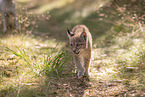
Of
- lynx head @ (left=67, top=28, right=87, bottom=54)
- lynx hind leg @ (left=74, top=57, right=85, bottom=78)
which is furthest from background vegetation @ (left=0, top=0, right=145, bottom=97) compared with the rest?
lynx head @ (left=67, top=28, right=87, bottom=54)

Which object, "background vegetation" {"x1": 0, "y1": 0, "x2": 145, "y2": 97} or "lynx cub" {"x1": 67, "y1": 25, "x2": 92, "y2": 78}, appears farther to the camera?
"lynx cub" {"x1": 67, "y1": 25, "x2": 92, "y2": 78}

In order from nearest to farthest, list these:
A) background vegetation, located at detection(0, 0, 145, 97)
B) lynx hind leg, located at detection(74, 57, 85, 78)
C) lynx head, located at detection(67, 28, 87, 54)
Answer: background vegetation, located at detection(0, 0, 145, 97) < lynx head, located at detection(67, 28, 87, 54) < lynx hind leg, located at detection(74, 57, 85, 78)

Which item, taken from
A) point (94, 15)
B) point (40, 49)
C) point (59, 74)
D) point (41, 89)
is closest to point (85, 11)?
point (94, 15)

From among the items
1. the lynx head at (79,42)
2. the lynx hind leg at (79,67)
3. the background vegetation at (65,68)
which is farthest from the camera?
the lynx hind leg at (79,67)

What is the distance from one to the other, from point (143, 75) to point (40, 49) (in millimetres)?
3059

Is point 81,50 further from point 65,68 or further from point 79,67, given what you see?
point 65,68

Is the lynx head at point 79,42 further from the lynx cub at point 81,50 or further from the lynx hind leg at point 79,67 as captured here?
the lynx hind leg at point 79,67

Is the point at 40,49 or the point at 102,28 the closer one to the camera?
the point at 40,49

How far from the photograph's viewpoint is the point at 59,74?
409 centimetres

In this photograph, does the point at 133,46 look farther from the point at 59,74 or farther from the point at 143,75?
the point at 59,74

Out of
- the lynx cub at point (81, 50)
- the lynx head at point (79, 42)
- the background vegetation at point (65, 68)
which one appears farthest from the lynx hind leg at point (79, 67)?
the lynx head at point (79, 42)

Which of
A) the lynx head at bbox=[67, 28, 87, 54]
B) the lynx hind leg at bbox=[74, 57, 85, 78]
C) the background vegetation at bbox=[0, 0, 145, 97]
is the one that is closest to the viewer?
the background vegetation at bbox=[0, 0, 145, 97]

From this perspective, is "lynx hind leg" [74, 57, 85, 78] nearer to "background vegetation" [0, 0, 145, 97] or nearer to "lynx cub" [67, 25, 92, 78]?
"lynx cub" [67, 25, 92, 78]

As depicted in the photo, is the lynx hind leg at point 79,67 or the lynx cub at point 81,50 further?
the lynx hind leg at point 79,67
